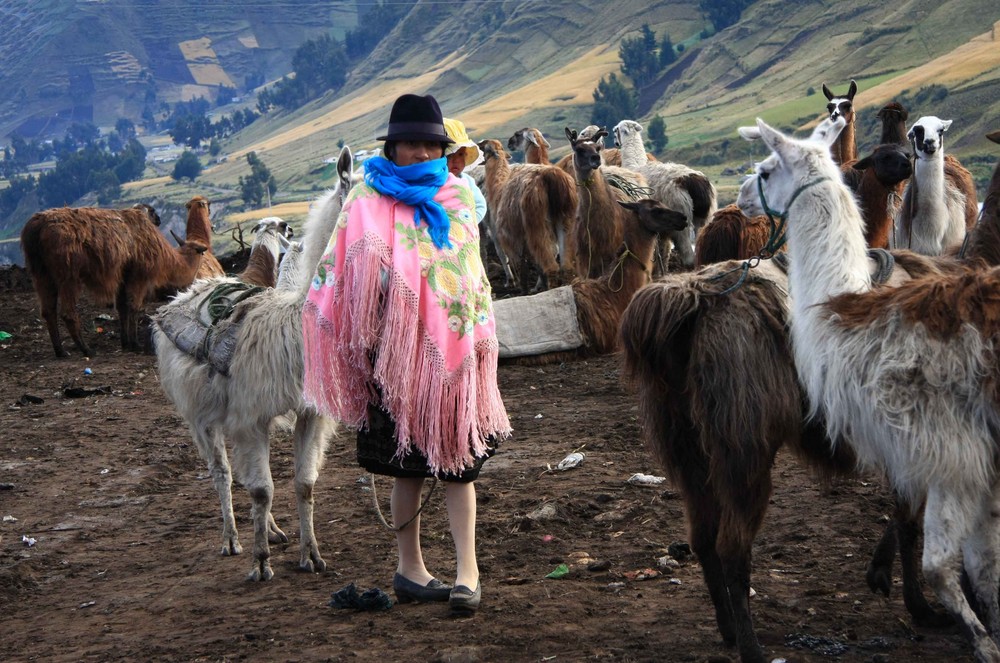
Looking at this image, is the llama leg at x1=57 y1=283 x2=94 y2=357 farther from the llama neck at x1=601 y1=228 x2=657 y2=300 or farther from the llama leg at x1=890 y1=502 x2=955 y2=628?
the llama leg at x1=890 y1=502 x2=955 y2=628

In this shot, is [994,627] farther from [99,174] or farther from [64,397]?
[99,174]

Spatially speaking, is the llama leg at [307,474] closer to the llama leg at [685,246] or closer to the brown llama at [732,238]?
the brown llama at [732,238]

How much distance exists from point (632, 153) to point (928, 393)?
39.4 feet

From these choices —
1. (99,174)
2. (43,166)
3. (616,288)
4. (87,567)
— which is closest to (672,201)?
(616,288)

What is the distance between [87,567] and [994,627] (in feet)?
14.9

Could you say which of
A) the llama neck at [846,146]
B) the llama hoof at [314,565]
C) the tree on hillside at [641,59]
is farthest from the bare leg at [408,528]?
the tree on hillside at [641,59]

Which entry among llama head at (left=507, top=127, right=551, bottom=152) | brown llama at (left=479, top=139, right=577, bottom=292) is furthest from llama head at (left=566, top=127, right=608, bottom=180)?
llama head at (left=507, top=127, right=551, bottom=152)

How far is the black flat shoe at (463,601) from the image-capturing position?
15.2 feet

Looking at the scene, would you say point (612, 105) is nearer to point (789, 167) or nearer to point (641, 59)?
point (641, 59)

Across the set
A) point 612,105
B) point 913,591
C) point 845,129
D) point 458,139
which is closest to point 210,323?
point 458,139

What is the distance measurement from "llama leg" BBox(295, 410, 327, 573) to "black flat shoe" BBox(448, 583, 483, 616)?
1203 mm

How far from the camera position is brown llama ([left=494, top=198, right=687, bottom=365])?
10539mm

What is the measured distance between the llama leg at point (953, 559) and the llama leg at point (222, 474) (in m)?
3.77

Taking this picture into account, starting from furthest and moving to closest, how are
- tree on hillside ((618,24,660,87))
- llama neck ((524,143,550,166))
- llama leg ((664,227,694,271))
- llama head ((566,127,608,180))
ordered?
1. tree on hillside ((618,24,660,87))
2. llama neck ((524,143,550,166))
3. llama leg ((664,227,694,271))
4. llama head ((566,127,608,180))
